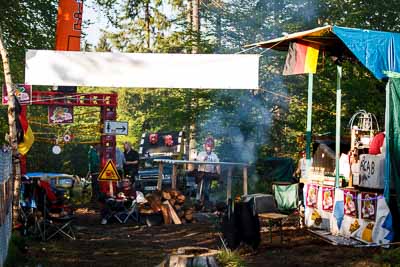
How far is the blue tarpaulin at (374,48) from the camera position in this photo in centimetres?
1102

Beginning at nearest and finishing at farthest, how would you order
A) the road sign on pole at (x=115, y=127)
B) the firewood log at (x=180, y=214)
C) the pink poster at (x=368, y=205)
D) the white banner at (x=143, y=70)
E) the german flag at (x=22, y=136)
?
the pink poster at (x=368, y=205)
the german flag at (x=22, y=136)
the white banner at (x=143, y=70)
the firewood log at (x=180, y=214)
the road sign on pole at (x=115, y=127)

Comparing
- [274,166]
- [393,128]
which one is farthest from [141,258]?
[274,166]

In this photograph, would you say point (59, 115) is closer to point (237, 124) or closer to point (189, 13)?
point (237, 124)

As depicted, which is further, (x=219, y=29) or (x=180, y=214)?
(x=219, y=29)

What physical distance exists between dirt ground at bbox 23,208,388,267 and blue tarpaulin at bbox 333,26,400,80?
9.14 feet

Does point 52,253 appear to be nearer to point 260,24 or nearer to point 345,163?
point 345,163

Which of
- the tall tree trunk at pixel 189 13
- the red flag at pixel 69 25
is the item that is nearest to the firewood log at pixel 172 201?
the red flag at pixel 69 25

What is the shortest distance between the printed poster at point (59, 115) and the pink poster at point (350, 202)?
9154mm

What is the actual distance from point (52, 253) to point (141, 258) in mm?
1452

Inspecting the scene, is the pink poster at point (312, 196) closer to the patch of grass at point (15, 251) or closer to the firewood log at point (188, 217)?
the firewood log at point (188, 217)

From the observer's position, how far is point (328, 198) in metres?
12.9

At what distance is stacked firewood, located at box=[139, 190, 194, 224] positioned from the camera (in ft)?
50.1

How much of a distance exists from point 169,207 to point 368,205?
5.26m

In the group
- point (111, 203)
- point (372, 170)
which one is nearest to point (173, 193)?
point (111, 203)
